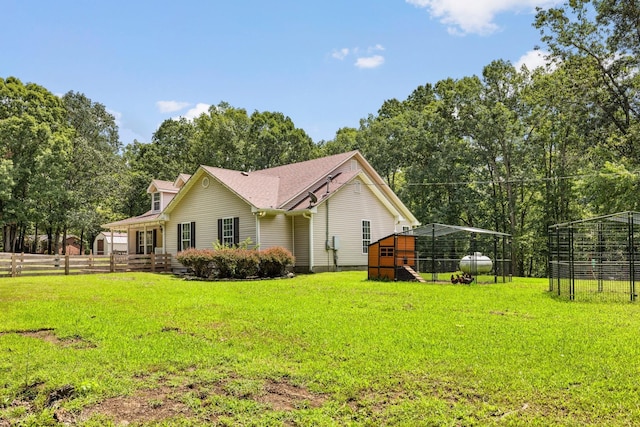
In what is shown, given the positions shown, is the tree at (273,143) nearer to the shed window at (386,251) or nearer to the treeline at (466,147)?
the treeline at (466,147)

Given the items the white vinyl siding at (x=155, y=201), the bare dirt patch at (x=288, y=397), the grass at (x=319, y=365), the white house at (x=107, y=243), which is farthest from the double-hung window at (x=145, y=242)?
the bare dirt patch at (x=288, y=397)

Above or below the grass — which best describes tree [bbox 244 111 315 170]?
above

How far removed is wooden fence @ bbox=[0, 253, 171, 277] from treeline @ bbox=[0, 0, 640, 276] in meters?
14.0

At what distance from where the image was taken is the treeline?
2355 cm

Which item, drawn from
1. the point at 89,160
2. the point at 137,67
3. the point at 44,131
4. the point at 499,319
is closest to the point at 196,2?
the point at 137,67

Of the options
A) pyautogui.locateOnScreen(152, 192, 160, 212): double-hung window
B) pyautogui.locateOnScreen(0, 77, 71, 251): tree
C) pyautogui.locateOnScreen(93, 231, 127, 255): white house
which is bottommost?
pyautogui.locateOnScreen(93, 231, 127, 255): white house

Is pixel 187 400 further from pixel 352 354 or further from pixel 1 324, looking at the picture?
pixel 1 324

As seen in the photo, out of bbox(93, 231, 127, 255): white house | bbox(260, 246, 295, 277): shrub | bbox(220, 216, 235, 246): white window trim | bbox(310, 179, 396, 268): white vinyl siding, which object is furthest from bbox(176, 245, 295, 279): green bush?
bbox(93, 231, 127, 255): white house

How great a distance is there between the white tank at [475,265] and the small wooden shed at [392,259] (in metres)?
1.87

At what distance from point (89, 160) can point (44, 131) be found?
434 cm

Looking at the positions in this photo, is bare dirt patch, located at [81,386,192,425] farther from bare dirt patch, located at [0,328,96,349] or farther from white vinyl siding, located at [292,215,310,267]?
white vinyl siding, located at [292,215,310,267]

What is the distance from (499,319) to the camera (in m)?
7.95

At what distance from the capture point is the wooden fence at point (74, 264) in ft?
60.7

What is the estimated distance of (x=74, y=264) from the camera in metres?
20.2
